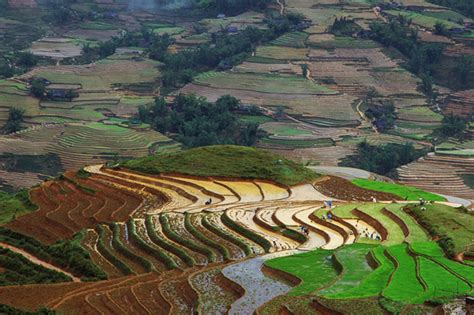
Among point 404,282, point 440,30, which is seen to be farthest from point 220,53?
point 404,282

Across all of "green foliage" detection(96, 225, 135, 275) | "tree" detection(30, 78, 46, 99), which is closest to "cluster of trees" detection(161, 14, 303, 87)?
"tree" detection(30, 78, 46, 99)

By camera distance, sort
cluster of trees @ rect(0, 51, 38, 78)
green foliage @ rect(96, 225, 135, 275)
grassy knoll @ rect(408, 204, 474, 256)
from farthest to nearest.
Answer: cluster of trees @ rect(0, 51, 38, 78), green foliage @ rect(96, 225, 135, 275), grassy knoll @ rect(408, 204, 474, 256)

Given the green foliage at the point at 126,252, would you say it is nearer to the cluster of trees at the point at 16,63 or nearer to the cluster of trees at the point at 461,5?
the cluster of trees at the point at 16,63

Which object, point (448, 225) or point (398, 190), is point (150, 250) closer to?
point (448, 225)

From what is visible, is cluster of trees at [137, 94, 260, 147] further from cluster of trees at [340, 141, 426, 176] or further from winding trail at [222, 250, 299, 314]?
winding trail at [222, 250, 299, 314]

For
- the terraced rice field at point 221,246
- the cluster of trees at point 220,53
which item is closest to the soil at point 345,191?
the terraced rice field at point 221,246

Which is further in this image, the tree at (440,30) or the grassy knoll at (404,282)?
the tree at (440,30)
